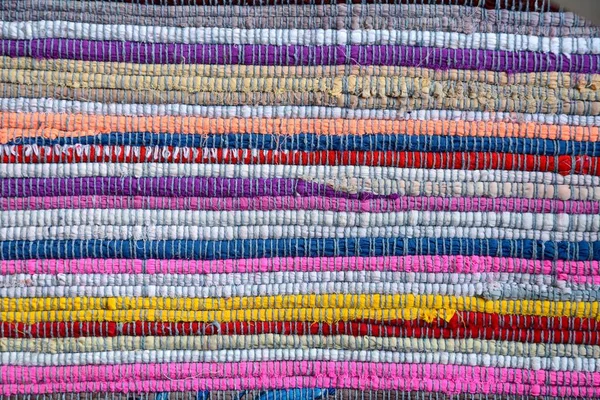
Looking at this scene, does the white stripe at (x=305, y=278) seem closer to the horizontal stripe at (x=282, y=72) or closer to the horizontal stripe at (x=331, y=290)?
the horizontal stripe at (x=331, y=290)

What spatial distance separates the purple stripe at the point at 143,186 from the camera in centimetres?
52

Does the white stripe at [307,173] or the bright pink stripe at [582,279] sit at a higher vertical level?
the white stripe at [307,173]

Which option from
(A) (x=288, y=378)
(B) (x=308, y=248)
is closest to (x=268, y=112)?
(B) (x=308, y=248)

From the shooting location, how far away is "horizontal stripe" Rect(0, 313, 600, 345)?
1.75ft

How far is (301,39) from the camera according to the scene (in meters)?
0.53

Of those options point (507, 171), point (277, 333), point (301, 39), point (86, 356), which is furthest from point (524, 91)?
point (86, 356)

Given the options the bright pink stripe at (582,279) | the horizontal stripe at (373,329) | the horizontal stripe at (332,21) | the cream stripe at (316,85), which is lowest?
the horizontal stripe at (373,329)

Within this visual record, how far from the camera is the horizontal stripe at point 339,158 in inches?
20.7

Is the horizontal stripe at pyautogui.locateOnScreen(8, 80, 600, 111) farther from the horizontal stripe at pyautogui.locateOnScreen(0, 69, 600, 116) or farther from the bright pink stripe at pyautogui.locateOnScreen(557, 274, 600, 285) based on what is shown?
the bright pink stripe at pyautogui.locateOnScreen(557, 274, 600, 285)

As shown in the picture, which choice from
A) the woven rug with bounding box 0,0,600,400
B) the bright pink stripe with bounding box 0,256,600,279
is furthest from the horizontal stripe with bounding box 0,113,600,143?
the bright pink stripe with bounding box 0,256,600,279

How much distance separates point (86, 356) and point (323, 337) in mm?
223

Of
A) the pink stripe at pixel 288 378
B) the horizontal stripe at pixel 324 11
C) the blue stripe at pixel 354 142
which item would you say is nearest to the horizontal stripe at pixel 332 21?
the horizontal stripe at pixel 324 11

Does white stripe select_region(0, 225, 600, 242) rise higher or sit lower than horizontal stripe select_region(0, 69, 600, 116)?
lower

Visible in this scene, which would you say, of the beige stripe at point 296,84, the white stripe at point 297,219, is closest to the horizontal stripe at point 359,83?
the beige stripe at point 296,84
